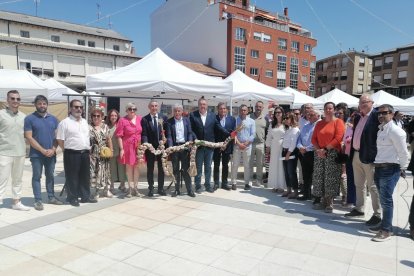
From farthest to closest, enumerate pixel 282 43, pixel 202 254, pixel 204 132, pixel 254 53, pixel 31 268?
pixel 282 43
pixel 254 53
pixel 204 132
pixel 202 254
pixel 31 268

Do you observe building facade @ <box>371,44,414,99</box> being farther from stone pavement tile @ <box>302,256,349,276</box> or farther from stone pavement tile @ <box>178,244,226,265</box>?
stone pavement tile @ <box>178,244,226,265</box>

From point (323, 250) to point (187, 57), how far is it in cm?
4534

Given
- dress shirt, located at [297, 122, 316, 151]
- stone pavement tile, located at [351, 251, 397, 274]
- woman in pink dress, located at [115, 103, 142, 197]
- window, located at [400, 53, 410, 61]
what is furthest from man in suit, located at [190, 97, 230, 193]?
window, located at [400, 53, 410, 61]

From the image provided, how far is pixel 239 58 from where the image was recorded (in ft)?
138

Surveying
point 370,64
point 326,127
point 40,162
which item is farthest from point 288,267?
point 370,64

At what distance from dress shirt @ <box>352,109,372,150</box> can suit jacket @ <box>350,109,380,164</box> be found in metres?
0.19

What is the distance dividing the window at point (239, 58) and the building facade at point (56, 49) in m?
12.9

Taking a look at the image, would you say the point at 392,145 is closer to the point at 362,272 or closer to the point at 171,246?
the point at 362,272

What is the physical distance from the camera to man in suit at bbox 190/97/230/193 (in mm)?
6348

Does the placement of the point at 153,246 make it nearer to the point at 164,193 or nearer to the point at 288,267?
the point at 288,267

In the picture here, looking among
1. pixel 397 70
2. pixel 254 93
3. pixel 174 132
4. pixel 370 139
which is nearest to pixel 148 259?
pixel 174 132

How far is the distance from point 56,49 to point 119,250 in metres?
34.0

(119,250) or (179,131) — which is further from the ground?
(179,131)

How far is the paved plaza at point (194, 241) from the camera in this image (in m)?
3.28
